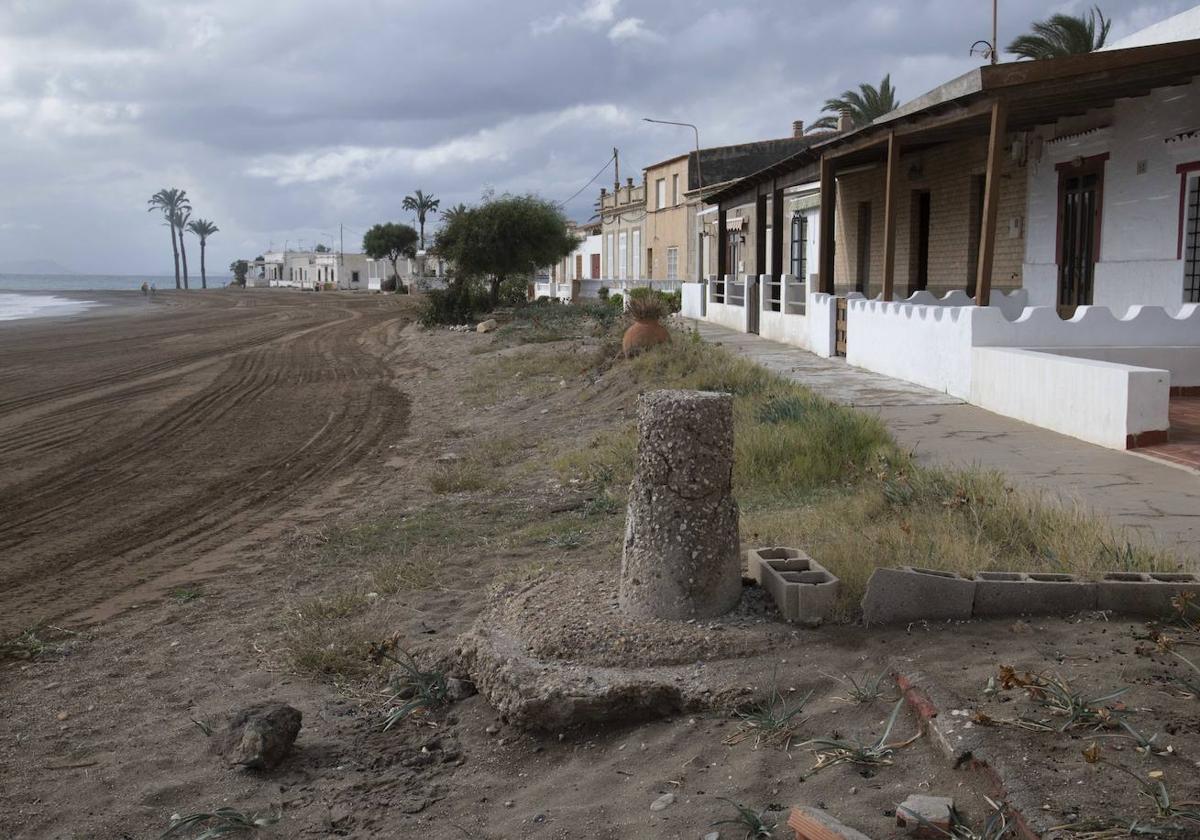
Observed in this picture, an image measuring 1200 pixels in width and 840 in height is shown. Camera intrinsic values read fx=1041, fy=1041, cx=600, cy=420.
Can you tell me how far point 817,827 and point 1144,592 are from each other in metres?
2.30

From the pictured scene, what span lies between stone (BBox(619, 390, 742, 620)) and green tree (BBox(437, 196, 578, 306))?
31076mm

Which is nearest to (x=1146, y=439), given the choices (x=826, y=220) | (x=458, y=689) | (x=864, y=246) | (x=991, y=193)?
(x=991, y=193)

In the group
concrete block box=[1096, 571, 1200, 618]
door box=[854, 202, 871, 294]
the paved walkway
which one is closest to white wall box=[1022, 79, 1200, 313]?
the paved walkway

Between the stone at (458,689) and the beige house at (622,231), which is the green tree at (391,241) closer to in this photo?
the beige house at (622,231)

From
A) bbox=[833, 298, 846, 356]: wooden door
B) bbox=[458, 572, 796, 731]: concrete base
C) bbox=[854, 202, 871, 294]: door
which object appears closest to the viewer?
bbox=[458, 572, 796, 731]: concrete base

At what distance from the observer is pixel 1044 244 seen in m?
15.2

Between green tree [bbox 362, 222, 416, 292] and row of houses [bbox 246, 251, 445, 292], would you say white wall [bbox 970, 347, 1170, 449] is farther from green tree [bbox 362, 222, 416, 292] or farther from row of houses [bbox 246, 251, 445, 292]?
green tree [bbox 362, 222, 416, 292]

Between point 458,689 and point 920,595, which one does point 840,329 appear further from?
point 458,689

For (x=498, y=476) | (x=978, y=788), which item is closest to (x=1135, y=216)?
(x=498, y=476)

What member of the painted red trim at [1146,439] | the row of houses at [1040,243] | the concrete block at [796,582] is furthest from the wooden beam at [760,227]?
the concrete block at [796,582]

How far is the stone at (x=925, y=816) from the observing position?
3.05 meters

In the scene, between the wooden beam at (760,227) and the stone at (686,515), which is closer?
the stone at (686,515)

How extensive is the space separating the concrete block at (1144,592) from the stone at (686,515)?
1.63m

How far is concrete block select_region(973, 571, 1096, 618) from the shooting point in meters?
4.59
